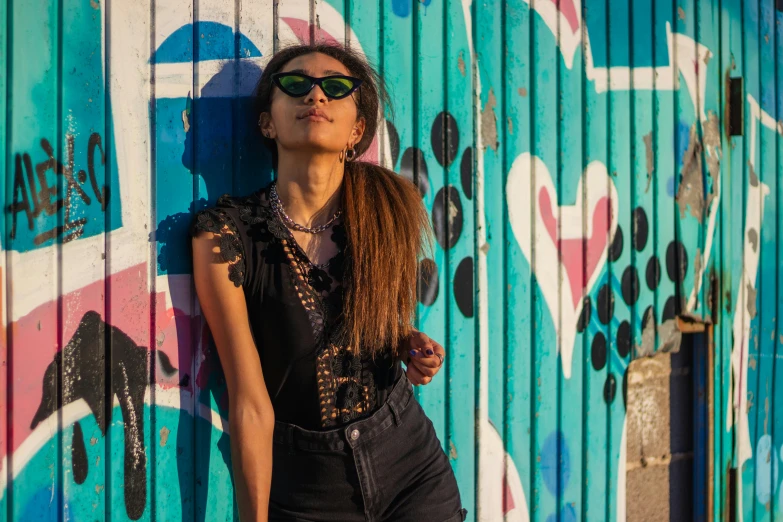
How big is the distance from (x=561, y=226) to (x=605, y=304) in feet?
1.50

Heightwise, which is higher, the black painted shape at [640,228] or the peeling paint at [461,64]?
the peeling paint at [461,64]

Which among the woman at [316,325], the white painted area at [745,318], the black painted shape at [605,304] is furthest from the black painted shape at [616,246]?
the woman at [316,325]

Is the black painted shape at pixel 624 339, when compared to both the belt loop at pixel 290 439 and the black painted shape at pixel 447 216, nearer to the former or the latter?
the black painted shape at pixel 447 216

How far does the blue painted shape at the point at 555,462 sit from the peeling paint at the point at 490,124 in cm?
125

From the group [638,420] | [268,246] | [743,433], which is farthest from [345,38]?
[743,433]

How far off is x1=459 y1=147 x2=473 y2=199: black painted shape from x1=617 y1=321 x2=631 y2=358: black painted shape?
3.65 feet

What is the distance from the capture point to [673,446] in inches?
163

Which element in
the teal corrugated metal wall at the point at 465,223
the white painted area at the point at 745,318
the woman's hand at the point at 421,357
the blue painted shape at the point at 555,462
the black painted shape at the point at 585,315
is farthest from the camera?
the white painted area at the point at 745,318

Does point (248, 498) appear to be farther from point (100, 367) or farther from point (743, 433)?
point (743, 433)

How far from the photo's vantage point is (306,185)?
2.39 meters

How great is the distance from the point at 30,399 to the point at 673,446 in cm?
319

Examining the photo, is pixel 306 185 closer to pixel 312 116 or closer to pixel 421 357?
pixel 312 116

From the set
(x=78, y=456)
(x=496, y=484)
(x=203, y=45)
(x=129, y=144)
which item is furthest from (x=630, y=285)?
(x=78, y=456)

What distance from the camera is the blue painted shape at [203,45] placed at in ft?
7.61
